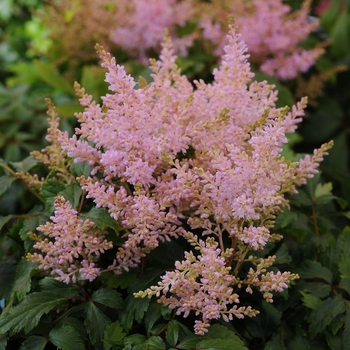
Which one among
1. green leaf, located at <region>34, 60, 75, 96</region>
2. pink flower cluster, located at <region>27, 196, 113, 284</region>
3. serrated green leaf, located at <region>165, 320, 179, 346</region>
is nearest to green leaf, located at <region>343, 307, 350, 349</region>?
serrated green leaf, located at <region>165, 320, 179, 346</region>

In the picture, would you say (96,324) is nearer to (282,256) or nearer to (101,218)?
(101,218)

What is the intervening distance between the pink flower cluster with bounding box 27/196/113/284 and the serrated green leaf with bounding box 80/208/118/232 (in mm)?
10

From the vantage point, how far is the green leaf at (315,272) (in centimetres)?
87

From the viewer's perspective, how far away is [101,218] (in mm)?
761

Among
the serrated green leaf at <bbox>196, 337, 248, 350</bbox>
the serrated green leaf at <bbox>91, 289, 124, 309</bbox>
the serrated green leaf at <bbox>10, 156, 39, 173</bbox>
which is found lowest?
the serrated green leaf at <bbox>196, 337, 248, 350</bbox>

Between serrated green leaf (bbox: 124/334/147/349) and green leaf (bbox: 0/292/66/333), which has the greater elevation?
green leaf (bbox: 0/292/66/333)

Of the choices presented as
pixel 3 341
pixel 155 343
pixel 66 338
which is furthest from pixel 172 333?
pixel 3 341

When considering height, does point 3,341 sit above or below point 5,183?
below

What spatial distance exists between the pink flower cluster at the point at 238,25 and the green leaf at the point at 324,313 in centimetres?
98

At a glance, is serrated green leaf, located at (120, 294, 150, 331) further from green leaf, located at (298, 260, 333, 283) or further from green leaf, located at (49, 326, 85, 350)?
green leaf, located at (298, 260, 333, 283)

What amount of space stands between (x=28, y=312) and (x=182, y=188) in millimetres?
281

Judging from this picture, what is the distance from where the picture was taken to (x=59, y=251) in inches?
29.9

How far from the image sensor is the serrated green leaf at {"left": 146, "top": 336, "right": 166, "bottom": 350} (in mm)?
720

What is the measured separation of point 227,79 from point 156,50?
3.22 feet
